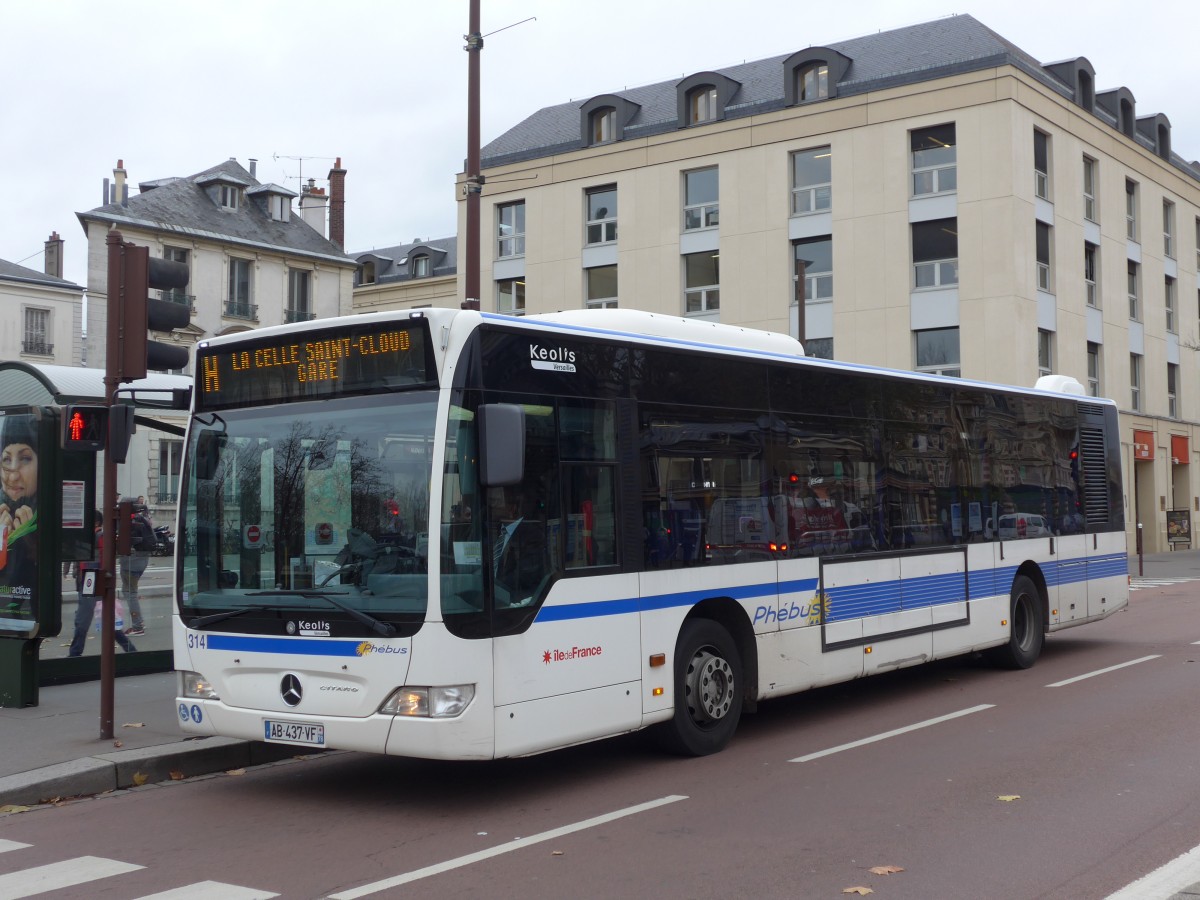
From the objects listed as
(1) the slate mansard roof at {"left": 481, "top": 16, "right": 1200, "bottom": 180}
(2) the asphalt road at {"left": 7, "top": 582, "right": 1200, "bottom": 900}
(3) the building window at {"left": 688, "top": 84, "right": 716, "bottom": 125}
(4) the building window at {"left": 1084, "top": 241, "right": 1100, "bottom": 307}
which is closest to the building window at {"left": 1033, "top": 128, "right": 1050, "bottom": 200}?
(1) the slate mansard roof at {"left": 481, "top": 16, "right": 1200, "bottom": 180}

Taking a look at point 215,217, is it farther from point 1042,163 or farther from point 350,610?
point 350,610

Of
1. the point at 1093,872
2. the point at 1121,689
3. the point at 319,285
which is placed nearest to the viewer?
the point at 1093,872

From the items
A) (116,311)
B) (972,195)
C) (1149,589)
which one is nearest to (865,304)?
(972,195)

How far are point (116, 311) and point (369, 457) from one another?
124 inches

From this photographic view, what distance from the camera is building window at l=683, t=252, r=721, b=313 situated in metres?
39.3

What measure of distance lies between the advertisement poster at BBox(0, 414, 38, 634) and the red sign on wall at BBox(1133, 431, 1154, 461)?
36598 millimetres

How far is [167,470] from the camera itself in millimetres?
12820

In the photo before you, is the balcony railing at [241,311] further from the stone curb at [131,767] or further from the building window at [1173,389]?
the stone curb at [131,767]

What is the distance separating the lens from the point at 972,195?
3497cm

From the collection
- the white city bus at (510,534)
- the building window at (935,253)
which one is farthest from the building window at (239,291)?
the white city bus at (510,534)

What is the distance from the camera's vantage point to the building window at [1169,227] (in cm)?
4469

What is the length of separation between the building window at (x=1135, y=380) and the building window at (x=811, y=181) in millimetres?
12026

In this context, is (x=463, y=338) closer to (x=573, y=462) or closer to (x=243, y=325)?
(x=573, y=462)

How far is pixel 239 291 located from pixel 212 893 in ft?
164
